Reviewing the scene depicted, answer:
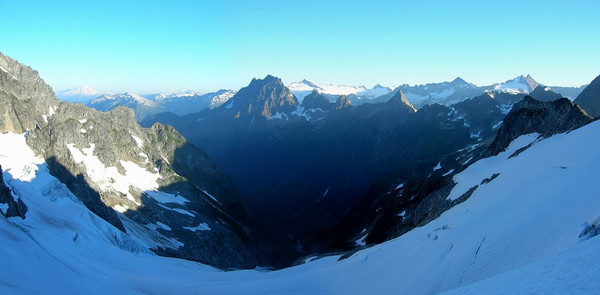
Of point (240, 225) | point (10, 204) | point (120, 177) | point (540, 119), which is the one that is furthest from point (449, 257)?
point (240, 225)

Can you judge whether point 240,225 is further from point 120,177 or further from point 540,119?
point 540,119

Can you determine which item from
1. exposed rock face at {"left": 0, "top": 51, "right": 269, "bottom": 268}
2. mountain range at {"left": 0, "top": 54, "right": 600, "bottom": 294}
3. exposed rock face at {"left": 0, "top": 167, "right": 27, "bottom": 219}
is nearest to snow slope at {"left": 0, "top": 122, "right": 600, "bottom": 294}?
mountain range at {"left": 0, "top": 54, "right": 600, "bottom": 294}

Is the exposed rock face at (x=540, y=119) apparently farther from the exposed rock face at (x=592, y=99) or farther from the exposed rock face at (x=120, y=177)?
the exposed rock face at (x=592, y=99)

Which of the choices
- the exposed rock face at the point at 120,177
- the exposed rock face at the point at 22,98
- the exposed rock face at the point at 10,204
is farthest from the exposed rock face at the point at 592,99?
the exposed rock face at the point at 22,98

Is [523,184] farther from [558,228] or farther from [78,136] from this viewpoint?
[78,136]

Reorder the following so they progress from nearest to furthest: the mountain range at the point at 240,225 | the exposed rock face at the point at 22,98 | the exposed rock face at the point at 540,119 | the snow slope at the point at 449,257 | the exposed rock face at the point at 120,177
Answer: the snow slope at the point at 449,257 < the mountain range at the point at 240,225 < the exposed rock face at the point at 540,119 < the exposed rock face at the point at 120,177 < the exposed rock face at the point at 22,98

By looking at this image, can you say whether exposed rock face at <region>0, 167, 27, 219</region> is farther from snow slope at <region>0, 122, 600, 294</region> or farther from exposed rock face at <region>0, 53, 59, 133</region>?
exposed rock face at <region>0, 53, 59, 133</region>
